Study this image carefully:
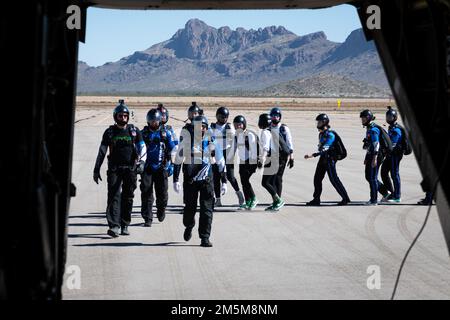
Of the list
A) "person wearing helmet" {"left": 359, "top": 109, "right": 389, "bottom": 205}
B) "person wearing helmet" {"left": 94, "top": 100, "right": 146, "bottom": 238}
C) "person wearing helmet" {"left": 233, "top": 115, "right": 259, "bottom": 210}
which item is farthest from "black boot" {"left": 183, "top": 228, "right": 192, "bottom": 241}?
"person wearing helmet" {"left": 359, "top": 109, "right": 389, "bottom": 205}

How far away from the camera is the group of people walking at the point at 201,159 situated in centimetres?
1080

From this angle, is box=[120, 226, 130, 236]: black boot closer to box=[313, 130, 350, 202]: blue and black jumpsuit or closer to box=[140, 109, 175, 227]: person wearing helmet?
box=[140, 109, 175, 227]: person wearing helmet

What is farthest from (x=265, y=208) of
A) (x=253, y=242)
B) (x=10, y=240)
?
(x=10, y=240)

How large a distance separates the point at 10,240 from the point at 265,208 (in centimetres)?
1085

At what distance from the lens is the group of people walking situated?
1080cm

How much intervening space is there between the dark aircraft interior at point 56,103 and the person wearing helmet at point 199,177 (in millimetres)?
5371

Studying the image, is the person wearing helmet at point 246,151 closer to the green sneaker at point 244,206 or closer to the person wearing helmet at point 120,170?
the green sneaker at point 244,206

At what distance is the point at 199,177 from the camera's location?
35.0 ft

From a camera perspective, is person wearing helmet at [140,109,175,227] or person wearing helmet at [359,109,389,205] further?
person wearing helmet at [359,109,389,205]

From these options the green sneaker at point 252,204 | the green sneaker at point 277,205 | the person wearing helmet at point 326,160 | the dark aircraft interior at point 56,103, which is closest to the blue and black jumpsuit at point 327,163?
the person wearing helmet at point 326,160

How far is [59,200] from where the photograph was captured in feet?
16.3

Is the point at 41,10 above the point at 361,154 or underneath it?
above

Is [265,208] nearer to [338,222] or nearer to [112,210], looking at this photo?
[338,222]

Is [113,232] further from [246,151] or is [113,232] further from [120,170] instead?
[246,151]
